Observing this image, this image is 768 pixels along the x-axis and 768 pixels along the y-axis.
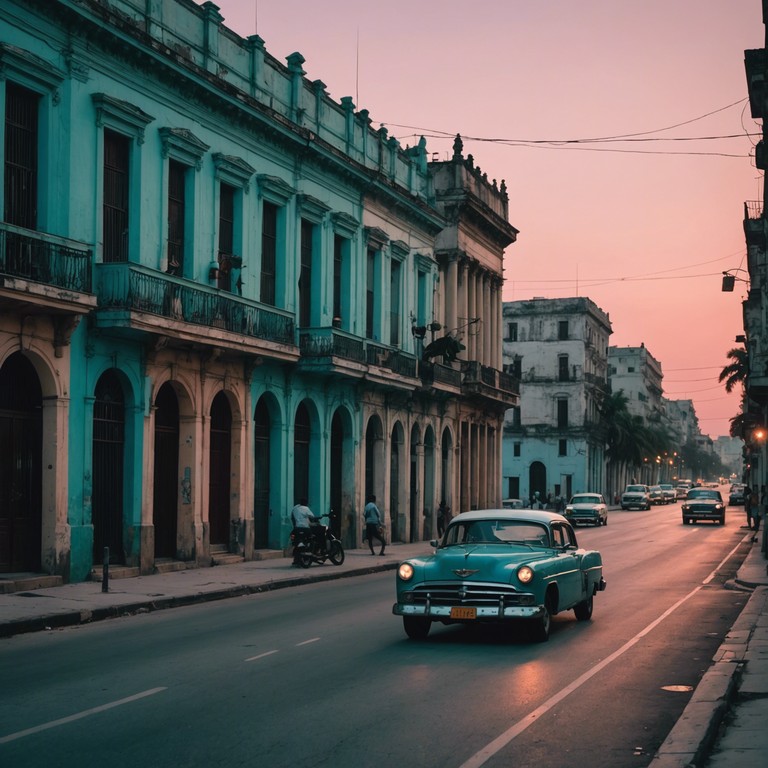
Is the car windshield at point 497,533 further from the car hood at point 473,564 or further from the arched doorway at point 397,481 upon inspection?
the arched doorway at point 397,481

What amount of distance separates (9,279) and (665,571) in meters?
15.7

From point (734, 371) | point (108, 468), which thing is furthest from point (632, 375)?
point (108, 468)

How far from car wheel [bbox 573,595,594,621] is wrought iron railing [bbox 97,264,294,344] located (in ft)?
33.6

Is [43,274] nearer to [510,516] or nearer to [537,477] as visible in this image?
[510,516]

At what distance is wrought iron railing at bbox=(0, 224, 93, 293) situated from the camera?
19.4 metres

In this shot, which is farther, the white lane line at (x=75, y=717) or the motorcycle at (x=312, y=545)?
the motorcycle at (x=312, y=545)

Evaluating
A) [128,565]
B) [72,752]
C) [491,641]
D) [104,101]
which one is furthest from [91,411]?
[72,752]

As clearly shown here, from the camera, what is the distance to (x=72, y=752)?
8.00 metres

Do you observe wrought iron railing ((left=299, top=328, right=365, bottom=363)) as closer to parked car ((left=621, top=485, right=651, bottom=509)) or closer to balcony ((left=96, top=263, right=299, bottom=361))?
balcony ((left=96, top=263, right=299, bottom=361))

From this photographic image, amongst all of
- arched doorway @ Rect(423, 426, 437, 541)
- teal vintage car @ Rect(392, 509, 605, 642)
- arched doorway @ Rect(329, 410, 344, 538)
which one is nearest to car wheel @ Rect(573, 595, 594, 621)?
teal vintage car @ Rect(392, 509, 605, 642)

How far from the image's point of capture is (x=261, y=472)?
100ft

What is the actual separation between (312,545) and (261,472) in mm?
3650

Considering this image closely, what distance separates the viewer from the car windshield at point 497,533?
14844 mm

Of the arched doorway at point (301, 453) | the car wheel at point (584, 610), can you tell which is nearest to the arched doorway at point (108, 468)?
the arched doorway at point (301, 453)
